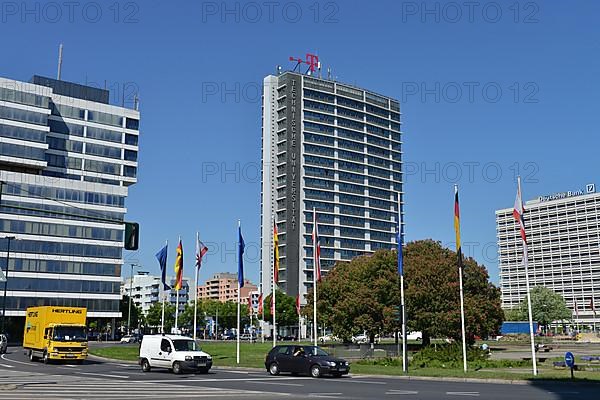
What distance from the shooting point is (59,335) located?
4291 cm

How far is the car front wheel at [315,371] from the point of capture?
106 ft

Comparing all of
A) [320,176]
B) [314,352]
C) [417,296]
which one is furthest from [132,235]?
[320,176]

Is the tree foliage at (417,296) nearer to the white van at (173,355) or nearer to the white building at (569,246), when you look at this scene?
the white van at (173,355)

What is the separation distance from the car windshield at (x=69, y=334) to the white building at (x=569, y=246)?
522 feet

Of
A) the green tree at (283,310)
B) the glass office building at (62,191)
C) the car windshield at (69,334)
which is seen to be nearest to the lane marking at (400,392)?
the car windshield at (69,334)

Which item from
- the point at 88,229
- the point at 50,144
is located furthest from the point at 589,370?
the point at 50,144

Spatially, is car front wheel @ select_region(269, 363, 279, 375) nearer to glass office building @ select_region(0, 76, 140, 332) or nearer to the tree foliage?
the tree foliage

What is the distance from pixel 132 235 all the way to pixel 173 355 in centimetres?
883

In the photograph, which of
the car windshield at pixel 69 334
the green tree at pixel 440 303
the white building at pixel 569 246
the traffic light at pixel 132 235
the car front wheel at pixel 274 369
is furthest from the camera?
the white building at pixel 569 246

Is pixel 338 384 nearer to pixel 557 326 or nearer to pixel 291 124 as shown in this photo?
pixel 291 124

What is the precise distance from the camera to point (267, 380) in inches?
Answer: 1171

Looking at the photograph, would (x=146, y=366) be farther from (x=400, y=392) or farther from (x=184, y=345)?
(x=400, y=392)

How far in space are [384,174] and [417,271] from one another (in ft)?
378

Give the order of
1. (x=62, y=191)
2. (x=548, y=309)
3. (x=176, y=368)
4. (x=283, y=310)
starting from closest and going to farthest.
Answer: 1. (x=176, y=368)
2. (x=62, y=191)
3. (x=548, y=309)
4. (x=283, y=310)
